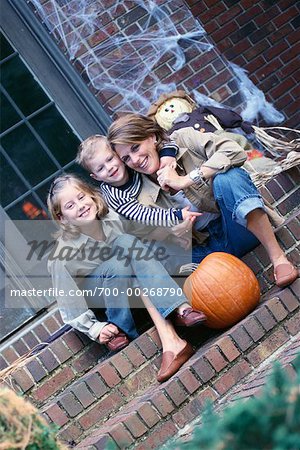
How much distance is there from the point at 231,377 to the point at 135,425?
462 millimetres

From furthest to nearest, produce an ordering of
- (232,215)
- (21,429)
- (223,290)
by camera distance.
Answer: (232,215) < (223,290) < (21,429)

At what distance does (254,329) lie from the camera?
3.69 meters

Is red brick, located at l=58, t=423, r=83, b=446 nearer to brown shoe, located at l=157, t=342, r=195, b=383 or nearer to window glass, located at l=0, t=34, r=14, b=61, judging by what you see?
brown shoe, located at l=157, t=342, r=195, b=383

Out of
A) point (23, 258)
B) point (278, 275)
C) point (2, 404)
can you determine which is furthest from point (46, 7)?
point (2, 404)

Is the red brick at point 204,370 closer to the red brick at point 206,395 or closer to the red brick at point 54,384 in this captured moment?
the red brick at point 206,395

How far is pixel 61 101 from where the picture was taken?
551 centimetres


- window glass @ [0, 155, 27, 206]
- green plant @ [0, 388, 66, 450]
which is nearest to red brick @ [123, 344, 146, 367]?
window glass @ [0, 155, 27, 206]

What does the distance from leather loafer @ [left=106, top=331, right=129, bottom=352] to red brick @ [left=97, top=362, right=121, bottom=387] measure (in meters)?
0.13

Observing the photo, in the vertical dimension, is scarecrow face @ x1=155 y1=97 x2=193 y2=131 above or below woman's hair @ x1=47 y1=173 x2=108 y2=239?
above

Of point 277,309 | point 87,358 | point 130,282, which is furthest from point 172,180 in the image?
point 87,358

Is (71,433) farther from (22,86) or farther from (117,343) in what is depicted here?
(22,86)

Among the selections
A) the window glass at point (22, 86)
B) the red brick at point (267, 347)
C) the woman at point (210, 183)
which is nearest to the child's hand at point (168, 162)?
the woman at point (210, 183)

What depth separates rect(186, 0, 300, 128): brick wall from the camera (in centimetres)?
609

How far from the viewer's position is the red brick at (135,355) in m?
3.90
